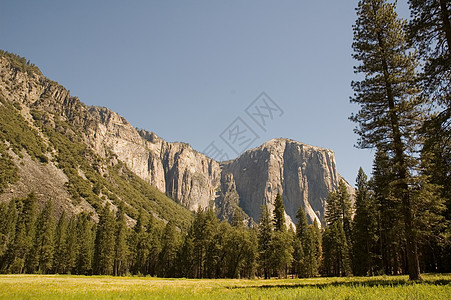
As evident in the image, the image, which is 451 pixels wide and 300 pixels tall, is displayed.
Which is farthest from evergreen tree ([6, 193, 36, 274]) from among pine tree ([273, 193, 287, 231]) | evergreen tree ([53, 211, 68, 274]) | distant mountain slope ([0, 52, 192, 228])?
pine tree ([273, 193, 287, 231])

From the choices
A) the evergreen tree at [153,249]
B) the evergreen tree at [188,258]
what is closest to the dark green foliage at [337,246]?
the evergreen tree at [188,258]

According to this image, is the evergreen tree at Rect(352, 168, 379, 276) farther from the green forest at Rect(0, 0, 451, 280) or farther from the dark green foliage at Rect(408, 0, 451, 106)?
the dark green foliage at Rect(408, 0, 451, 106)

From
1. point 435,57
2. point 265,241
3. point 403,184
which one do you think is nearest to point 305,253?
point 265,241

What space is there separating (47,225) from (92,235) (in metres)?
22.3

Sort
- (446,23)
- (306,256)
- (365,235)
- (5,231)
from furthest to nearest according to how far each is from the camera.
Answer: (5,231)
(306,256)
(365,235)
(446,23)

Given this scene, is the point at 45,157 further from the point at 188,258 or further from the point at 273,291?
the point at 273,291

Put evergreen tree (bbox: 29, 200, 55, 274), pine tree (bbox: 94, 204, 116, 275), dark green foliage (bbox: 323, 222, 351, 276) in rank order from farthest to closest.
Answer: evergreen tree (bbox: 29, 200, 55, 274)
pine tree (bbox: 94, 204, 116, 275)
dark green foliage (bbox: 323, 222, 351, 276)

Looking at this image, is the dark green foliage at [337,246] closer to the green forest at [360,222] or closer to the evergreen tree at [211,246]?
the green forest at [360,222]

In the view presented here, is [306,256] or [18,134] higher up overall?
[18,134]

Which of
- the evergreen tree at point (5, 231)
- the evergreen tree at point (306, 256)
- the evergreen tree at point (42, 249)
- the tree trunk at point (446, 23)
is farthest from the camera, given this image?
the evergreen tree at point (5, 231)

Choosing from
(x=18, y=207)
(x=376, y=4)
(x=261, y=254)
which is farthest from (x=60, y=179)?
(x=376, y=4)

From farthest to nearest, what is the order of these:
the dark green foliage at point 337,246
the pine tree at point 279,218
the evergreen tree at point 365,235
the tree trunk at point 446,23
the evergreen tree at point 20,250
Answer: the evergreen tree at point 20,250 → the pine tree at point 279,218 → the dark green foliage at point 337,246 → the evergreen tree at point 365,235 → the tree trunk at point 446,23

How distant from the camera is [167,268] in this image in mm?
69250

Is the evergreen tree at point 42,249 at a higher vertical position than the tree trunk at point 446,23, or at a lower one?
lower
